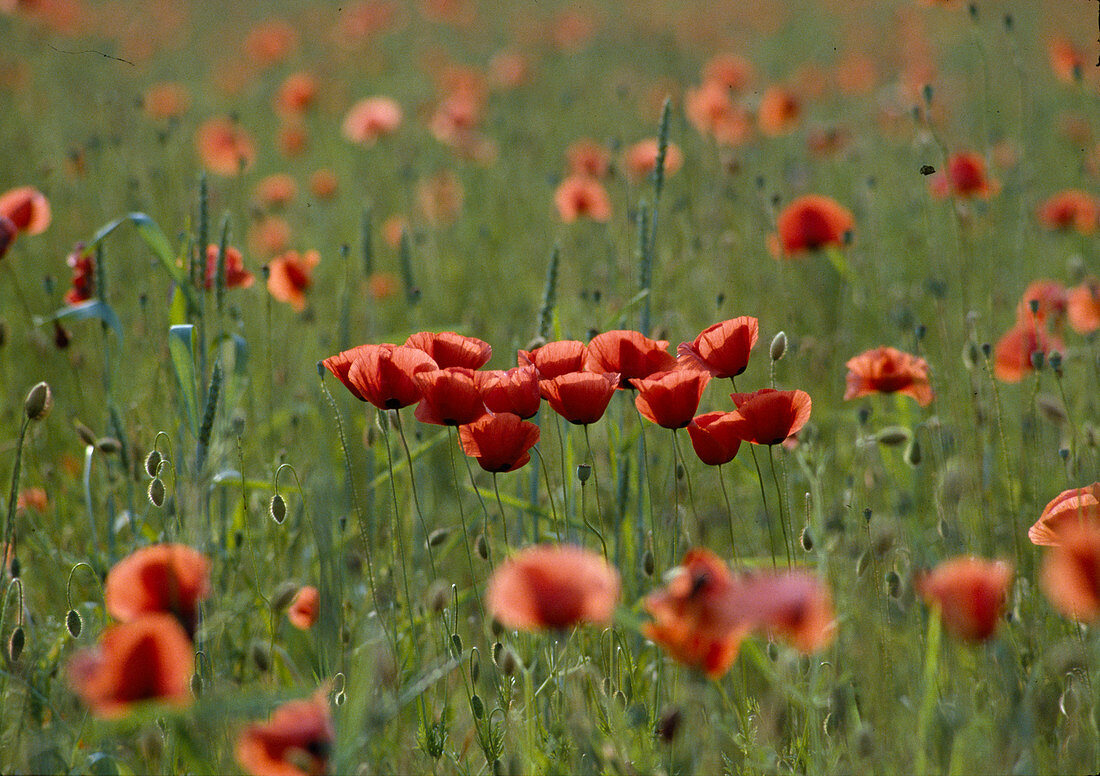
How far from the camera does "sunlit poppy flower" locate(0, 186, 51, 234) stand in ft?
6.95

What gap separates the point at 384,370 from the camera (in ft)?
4.30

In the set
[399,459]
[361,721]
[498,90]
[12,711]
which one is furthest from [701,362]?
[498,90]

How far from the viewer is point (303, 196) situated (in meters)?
5.04

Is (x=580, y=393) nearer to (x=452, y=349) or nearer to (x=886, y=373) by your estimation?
(x=452, y=349)

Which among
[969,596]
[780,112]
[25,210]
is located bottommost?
[969,596]

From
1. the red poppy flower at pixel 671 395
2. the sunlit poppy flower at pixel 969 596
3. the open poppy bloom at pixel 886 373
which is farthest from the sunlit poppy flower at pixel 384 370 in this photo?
the open poppy bloom at pixel 886 373

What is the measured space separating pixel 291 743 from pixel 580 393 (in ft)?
1.96

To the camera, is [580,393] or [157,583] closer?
[157,583]

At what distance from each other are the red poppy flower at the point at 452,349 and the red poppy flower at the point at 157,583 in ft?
1.70

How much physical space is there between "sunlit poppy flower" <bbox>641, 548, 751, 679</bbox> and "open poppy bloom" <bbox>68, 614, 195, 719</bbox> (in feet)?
1.34

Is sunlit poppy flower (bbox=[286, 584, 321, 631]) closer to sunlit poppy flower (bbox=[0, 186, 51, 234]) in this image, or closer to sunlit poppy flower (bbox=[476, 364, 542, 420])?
sunlit poppy flower (bbox=[476, 364, 542, 420])

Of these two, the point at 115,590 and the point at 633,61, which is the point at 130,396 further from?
the point at 633,61

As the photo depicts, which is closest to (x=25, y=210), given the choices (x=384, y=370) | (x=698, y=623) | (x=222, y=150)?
(x=384, y=370)

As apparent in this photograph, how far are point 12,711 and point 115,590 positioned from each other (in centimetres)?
74
